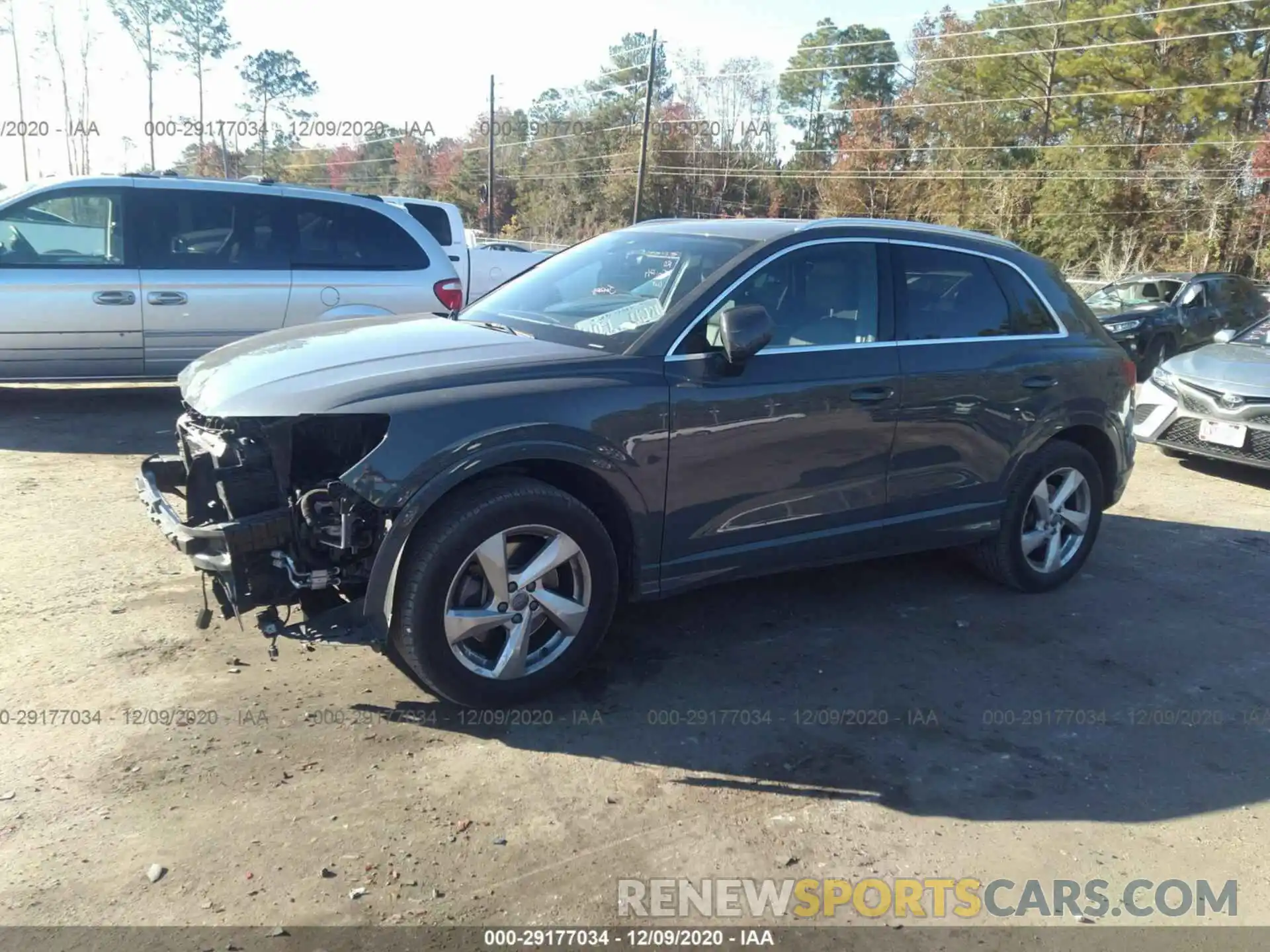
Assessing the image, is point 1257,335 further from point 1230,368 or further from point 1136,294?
point 1136,294

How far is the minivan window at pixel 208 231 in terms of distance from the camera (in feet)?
26.7

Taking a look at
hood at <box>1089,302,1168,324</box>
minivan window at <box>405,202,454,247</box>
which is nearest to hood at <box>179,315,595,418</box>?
minivan window at <box>405,202,454,247</box>

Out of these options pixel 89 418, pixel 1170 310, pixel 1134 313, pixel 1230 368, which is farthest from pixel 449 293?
pixel 1170 310

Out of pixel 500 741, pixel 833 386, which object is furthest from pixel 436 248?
pixel 500 741

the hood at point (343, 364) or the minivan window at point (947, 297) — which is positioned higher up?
the minivan window at point (947, 297)

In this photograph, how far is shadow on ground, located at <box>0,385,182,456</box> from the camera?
296 inches

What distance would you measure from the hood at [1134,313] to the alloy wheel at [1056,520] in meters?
9.26

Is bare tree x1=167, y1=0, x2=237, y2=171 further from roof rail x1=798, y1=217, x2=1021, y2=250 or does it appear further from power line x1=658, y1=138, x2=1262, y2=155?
roof rail x1=798, y1=217, x2=1021, y2=250

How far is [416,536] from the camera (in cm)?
353

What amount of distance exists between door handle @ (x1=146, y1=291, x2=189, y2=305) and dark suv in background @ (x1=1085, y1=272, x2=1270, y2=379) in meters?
11.3

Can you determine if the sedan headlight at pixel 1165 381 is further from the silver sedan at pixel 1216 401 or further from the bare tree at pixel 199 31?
the bare tree at pixel 199 31

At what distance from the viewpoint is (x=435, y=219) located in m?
12.2

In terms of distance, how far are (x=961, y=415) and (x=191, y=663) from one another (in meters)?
3.62

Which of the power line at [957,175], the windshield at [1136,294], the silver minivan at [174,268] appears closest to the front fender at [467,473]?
the silver minivan at [174,268]
